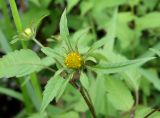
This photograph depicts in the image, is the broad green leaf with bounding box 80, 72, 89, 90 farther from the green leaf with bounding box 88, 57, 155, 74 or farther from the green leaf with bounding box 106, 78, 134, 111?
the green leaf with bounding box 106, 78, 134, 111

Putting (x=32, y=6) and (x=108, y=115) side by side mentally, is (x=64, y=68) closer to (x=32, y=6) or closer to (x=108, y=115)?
(x=108, y=115)

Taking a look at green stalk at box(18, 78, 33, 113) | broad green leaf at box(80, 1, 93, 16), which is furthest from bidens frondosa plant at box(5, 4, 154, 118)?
broad green leaf at box(80, 1, 93, 16)

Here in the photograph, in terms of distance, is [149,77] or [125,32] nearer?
[149,77]

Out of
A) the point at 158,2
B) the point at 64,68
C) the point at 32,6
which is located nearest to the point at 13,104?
the point at 32,6

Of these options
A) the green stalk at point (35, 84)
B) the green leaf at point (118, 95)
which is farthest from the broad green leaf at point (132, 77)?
the green stalk at point (35, 84)

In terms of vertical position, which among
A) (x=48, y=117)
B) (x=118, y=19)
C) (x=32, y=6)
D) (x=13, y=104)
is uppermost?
(x=32, y=6)

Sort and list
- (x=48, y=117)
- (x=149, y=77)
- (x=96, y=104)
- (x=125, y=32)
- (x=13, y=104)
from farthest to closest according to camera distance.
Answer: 1. (x=13, y=104)
2. (x=125, y=32)
3. (x=149, y=77)
4. (x=96, y=104)
5. (x=48, y=117)

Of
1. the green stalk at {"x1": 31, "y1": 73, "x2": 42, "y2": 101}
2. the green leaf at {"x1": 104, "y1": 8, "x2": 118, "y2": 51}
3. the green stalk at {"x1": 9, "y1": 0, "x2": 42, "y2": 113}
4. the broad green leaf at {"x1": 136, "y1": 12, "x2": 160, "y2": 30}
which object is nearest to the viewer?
the green stalk at {"x1": 9, "y1": 0, "x2": 42, "y2": 113}

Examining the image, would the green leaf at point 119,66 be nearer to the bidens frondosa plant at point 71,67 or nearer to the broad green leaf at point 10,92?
→ the bidens frondosa plant at point 71,67
